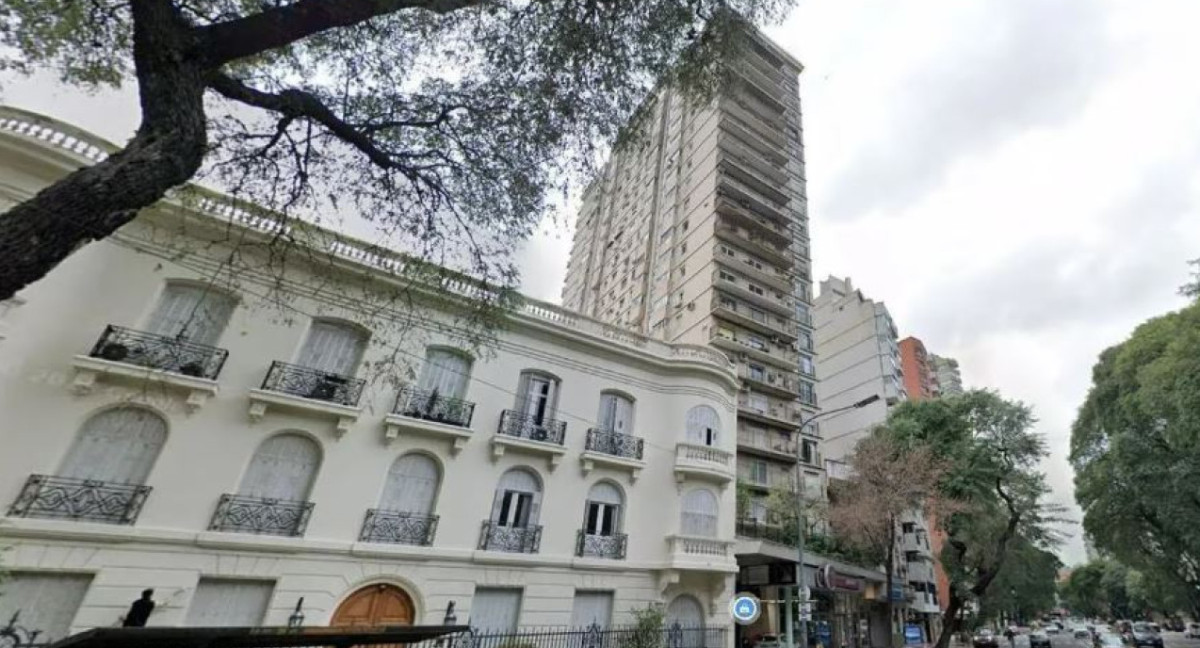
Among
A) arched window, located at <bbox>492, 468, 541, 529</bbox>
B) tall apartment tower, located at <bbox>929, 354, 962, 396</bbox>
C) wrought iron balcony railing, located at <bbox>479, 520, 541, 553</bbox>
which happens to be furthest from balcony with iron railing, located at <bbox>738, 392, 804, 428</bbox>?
tall apartment tower, located at <bbox>929, 354, 962, 396</bbox>

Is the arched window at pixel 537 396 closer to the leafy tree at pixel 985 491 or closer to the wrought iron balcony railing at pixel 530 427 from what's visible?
the wrought iron balcony railing at pixel 530 427

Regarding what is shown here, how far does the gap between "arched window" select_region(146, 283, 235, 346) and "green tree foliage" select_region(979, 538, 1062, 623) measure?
3418 cm

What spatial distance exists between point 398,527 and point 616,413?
268 inches

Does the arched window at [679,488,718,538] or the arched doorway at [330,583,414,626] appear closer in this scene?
the arched doorway at [330,583,414,626]

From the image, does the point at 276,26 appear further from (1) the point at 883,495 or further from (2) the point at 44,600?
(1) the point at 883,495

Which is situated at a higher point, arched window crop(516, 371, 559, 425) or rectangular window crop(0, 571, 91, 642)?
arched window crop(516, 371, 559, 425)

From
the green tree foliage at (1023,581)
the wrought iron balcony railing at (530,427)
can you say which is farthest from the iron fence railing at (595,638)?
the green tree foliage at (1023,581)

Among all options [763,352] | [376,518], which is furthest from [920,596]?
[376,518]

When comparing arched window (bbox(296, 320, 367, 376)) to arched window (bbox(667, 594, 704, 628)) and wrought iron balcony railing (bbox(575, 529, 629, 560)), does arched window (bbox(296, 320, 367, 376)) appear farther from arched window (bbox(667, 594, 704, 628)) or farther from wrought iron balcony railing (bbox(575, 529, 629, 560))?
arched window (bbox(667, 594, 704, 628))

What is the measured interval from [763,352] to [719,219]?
9.71 m

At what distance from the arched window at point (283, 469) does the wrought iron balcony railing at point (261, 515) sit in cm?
18

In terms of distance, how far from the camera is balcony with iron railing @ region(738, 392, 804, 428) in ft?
96.2

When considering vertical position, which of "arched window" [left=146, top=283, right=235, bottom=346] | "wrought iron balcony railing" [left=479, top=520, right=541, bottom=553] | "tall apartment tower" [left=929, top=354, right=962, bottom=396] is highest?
"tall apartment tower" [left=929, top=354, right=962, bottom=396]

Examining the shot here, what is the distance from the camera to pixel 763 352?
3192cm
